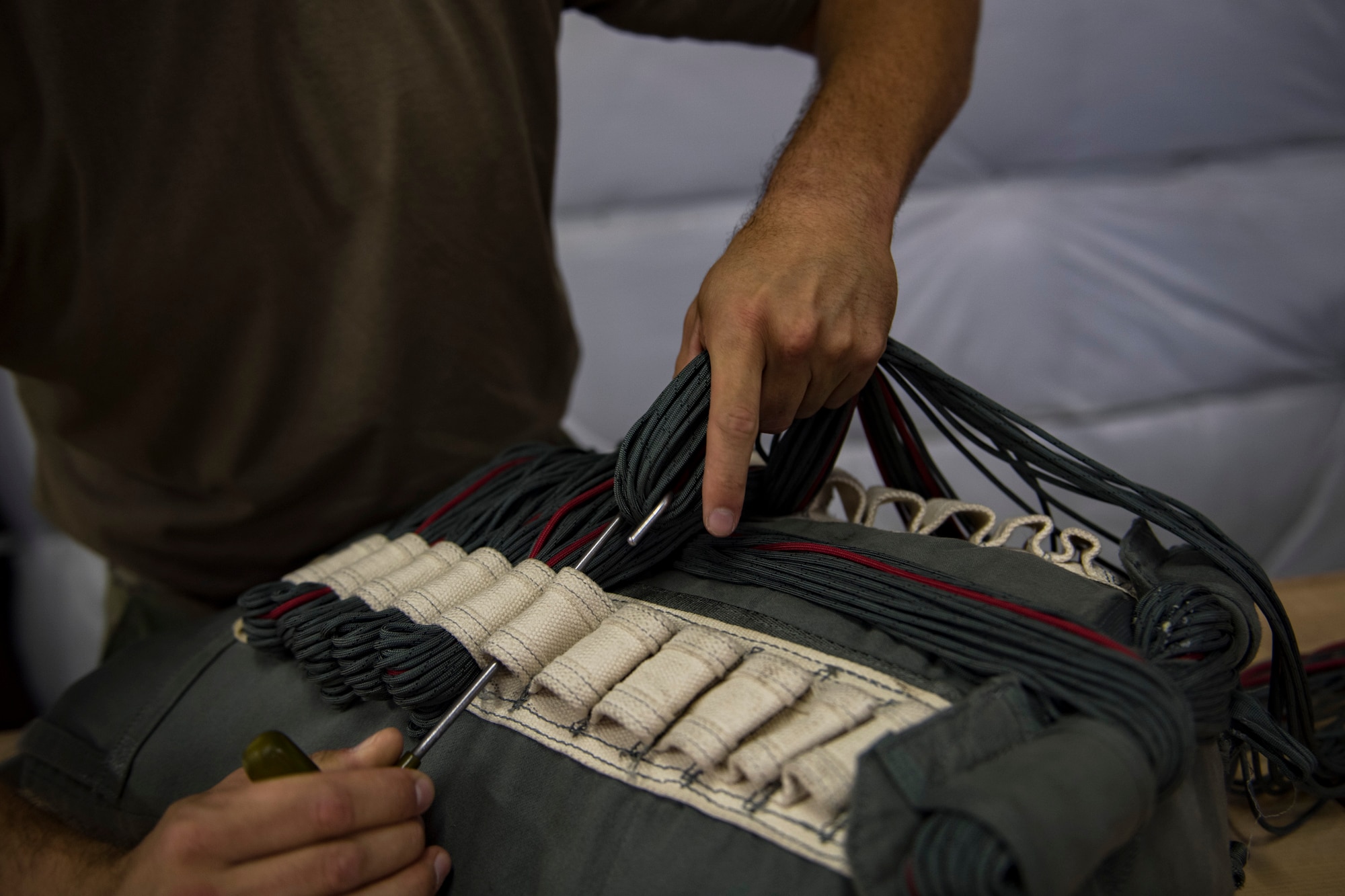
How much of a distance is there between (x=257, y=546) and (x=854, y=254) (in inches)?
25.1

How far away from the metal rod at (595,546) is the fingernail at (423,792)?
0.48ft

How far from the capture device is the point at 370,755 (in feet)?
1.44

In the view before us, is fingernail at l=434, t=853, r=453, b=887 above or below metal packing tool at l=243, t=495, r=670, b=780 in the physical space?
below

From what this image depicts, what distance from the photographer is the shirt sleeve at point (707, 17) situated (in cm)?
91

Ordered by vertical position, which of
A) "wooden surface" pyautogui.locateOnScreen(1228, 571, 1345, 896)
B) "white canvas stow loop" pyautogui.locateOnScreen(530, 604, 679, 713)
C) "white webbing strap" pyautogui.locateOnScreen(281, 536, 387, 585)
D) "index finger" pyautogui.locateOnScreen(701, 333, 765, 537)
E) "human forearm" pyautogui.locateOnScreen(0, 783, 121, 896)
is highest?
"index finger" pyautogui.locateOnScreen(701, 333, 765, 537)

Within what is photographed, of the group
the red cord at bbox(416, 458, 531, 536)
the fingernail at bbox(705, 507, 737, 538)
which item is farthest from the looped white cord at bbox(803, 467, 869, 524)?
the red cord at bbox(416, 458, 531, 536)

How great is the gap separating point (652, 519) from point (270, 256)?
0.46 m

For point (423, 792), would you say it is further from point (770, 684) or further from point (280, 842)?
point (770, 684)

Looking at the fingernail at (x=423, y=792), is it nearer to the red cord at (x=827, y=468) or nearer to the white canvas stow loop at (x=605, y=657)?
the white canvas stow loop at (x=605, y=657)

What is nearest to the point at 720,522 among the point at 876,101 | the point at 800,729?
the point at 800,729

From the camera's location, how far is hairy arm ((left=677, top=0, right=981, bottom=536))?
50 centimetres

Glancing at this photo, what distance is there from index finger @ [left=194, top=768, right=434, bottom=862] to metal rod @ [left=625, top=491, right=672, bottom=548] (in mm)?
199

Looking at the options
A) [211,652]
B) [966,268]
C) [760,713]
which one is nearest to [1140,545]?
[760,713]

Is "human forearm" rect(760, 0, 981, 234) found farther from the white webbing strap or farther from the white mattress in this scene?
the white mattress
